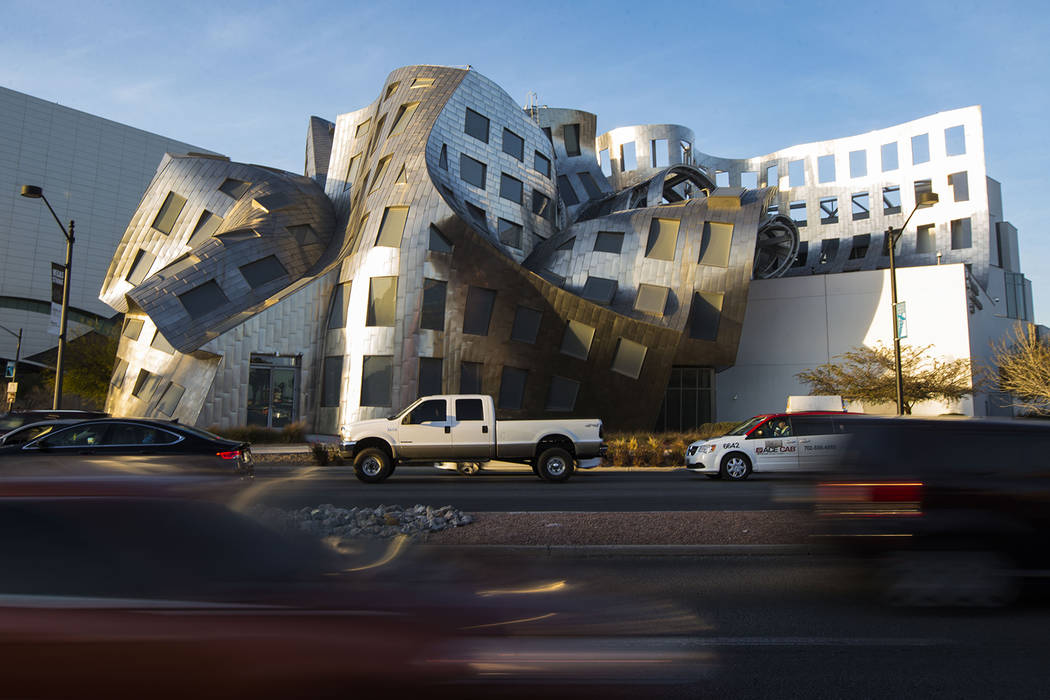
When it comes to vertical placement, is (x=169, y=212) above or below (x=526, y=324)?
above

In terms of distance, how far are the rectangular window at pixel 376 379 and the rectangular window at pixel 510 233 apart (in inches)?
444

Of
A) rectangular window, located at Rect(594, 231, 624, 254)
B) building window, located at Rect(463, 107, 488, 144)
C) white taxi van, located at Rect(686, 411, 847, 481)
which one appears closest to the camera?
white taxi van, located at Rect(686, 411, 847, 481)

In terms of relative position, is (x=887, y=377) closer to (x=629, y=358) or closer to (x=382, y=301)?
(x=629, y=358)

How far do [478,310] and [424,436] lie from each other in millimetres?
13695

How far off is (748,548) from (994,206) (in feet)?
221

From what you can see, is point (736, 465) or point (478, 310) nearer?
point (736, 465)

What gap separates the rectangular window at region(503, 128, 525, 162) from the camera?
124 ft

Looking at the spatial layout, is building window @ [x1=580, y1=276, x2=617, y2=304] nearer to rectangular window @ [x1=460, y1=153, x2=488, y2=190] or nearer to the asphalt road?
rectangular window @ [x1=460, y1=153, x2=488, y2=190]

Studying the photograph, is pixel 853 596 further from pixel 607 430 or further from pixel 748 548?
pixel 607 430

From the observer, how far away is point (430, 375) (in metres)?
29.7

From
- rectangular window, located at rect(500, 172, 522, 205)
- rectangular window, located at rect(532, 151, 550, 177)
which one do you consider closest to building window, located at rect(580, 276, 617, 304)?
rectangular window, located at rect(500, 172, 522, 205)

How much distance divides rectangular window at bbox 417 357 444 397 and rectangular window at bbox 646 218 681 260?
12.4 m

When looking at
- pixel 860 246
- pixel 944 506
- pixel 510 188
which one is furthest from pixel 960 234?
pixel 944 506

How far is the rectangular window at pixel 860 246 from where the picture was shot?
206 feet
